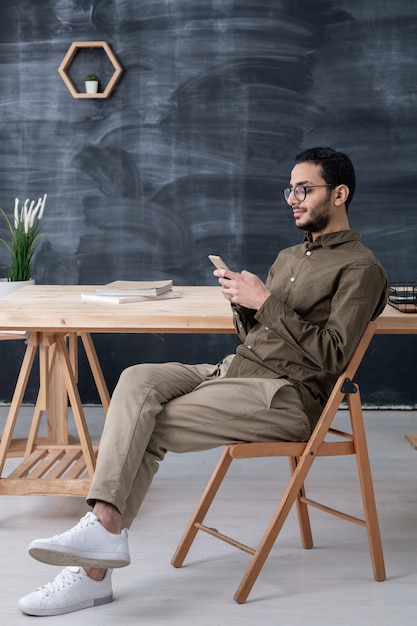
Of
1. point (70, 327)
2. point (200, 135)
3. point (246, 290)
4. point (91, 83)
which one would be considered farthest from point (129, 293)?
point (91, 83)

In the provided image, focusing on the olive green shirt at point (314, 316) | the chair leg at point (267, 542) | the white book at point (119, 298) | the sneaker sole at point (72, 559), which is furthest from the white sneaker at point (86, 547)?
the white book at point (119, 298)

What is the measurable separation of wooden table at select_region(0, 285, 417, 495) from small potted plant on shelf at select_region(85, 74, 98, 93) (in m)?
1.58

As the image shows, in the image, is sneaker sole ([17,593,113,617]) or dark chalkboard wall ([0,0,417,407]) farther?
dark chalkboard wall ([0,0,417,407])

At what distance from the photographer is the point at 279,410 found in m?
2.48

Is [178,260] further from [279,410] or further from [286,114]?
[279,410]

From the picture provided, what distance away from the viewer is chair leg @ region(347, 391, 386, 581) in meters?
2.58

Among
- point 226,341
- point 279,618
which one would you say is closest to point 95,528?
point 279,618

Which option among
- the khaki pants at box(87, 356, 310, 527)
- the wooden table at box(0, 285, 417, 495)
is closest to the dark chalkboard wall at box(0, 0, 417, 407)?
the wooden table at box(0, 285, 417, 495)

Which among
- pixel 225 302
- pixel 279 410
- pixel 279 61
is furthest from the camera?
pixel 279 61

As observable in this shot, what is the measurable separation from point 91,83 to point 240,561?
9.72 ft

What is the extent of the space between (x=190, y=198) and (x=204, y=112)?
0.47 m

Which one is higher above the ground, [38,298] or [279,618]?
[38,298]

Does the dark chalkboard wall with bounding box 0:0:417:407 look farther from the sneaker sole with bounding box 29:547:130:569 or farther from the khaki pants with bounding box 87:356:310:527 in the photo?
the sneaker sole with bounding box 29:547:130:569

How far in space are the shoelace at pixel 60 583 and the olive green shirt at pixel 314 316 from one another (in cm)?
73
